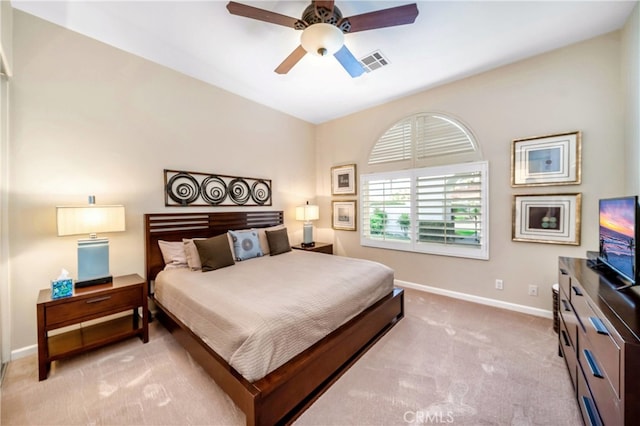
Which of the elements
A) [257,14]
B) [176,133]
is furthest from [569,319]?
[176,133]

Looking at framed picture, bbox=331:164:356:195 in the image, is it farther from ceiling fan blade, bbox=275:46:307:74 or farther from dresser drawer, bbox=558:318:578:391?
dresser drawer, bbox=558:318:578:391

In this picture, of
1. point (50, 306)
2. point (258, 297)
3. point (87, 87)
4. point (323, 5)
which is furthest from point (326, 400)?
point (87, 87)

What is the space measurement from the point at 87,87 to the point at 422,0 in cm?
334

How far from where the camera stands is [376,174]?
422 centimetres

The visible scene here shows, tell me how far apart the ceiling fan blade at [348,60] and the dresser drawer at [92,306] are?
2990 mm

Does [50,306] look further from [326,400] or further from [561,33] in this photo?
[561,33]

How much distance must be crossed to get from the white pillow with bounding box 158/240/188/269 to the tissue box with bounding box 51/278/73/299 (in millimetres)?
802

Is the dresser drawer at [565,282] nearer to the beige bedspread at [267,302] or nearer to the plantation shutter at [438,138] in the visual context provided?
the beige bedspread at [267,302]

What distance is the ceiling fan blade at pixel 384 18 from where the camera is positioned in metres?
1.82

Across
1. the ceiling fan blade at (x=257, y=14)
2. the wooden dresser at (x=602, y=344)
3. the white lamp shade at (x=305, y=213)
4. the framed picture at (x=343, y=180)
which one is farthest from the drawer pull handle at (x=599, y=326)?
the white lamp shade at (x=305, y=213)

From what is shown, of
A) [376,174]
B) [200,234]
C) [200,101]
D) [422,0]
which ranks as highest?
[422,0]

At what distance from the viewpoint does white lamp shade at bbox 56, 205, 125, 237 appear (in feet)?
6.87

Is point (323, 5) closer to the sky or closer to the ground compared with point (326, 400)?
→ closer to the sky

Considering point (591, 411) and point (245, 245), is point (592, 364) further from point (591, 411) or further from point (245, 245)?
point (245, 245)
